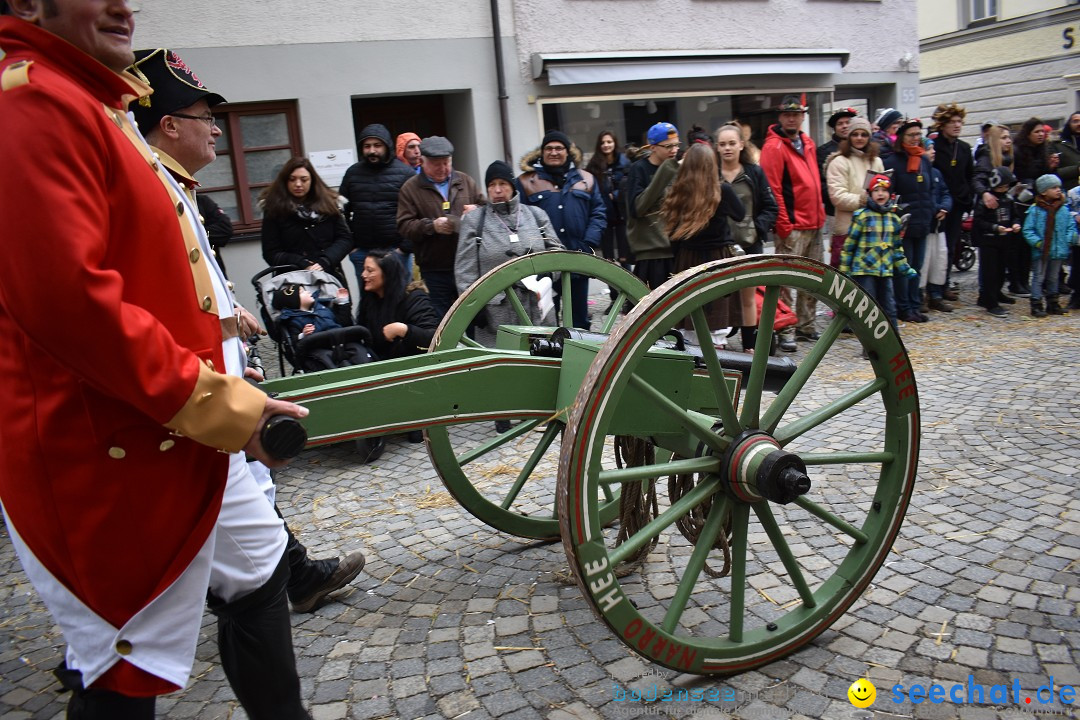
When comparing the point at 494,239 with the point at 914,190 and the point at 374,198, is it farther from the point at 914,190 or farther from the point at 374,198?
the point at 914,190

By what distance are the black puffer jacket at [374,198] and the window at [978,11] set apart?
17.1 m

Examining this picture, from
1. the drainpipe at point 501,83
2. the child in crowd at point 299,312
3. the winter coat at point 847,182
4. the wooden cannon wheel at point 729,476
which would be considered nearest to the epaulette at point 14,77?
the wooden cannon wheel at point 729,476

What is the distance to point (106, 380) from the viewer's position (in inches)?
58.8

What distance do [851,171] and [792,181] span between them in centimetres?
52

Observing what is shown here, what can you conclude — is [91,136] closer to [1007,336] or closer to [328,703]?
[328,703]

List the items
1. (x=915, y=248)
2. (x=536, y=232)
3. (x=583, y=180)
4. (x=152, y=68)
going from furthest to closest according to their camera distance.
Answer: (x=915, y=248) < (x=583, y=180) < (x=536, y=232) < (x=152, y=68)

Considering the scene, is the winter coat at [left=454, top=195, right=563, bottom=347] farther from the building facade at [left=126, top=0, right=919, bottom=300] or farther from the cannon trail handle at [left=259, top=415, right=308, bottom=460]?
the building facade at [left=126, top=0, right=919, bottom=300]

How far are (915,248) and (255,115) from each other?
6.62m

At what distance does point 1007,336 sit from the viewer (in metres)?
7.18

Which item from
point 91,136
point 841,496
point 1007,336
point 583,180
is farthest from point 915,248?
point 91,136

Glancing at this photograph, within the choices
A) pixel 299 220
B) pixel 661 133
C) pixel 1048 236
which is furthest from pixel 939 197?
pixel 299 220

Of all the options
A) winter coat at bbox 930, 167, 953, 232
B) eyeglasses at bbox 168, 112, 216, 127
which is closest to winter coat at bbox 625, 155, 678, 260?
winter coat at bbox 930, 167, 953, 232

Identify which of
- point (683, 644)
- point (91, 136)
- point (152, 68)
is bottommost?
point (683, 644)

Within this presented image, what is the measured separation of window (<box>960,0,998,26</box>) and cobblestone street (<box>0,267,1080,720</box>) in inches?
695
